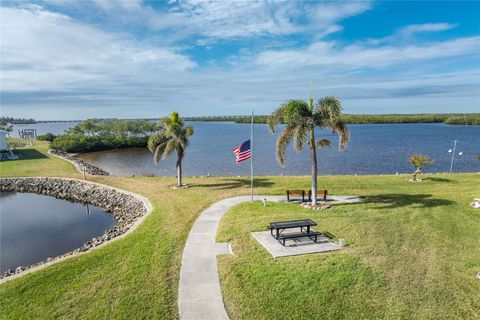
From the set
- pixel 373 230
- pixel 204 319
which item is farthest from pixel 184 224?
pixel 373 230

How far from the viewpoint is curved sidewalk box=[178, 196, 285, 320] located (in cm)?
794

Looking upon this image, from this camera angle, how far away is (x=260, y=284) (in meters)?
9.03

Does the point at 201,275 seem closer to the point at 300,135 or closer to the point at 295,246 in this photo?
the point at 295,246

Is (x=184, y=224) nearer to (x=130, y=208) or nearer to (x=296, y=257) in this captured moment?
(x=296, y=257)

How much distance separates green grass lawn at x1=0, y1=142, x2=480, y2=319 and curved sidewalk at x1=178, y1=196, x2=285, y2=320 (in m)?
0.27

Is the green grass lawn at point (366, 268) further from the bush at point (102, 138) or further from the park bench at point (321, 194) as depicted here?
the bush at point (102, 138)

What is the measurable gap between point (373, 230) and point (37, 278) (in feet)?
40.8

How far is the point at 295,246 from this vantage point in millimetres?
11562

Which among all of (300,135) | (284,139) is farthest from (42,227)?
(300,135)

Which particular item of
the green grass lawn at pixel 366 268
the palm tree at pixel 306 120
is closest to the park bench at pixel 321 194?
the green grass lawn at pixel 366 268

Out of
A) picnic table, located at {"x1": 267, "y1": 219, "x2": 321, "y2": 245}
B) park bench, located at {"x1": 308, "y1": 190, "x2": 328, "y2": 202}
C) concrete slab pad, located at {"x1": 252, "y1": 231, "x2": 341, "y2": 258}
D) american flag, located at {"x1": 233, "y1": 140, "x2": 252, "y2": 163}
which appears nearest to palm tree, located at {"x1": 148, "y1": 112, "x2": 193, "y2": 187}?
american flag, located at {"x1": 233, "y1": 140, "x2": 252, "y2": 163}

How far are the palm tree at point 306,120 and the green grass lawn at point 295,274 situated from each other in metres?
3.68

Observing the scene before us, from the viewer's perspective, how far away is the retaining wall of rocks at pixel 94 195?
58.3 ft

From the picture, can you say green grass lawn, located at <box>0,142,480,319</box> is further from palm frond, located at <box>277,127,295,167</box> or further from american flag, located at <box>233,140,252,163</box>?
palm frond, located at <box>277,127,295,167</box>
